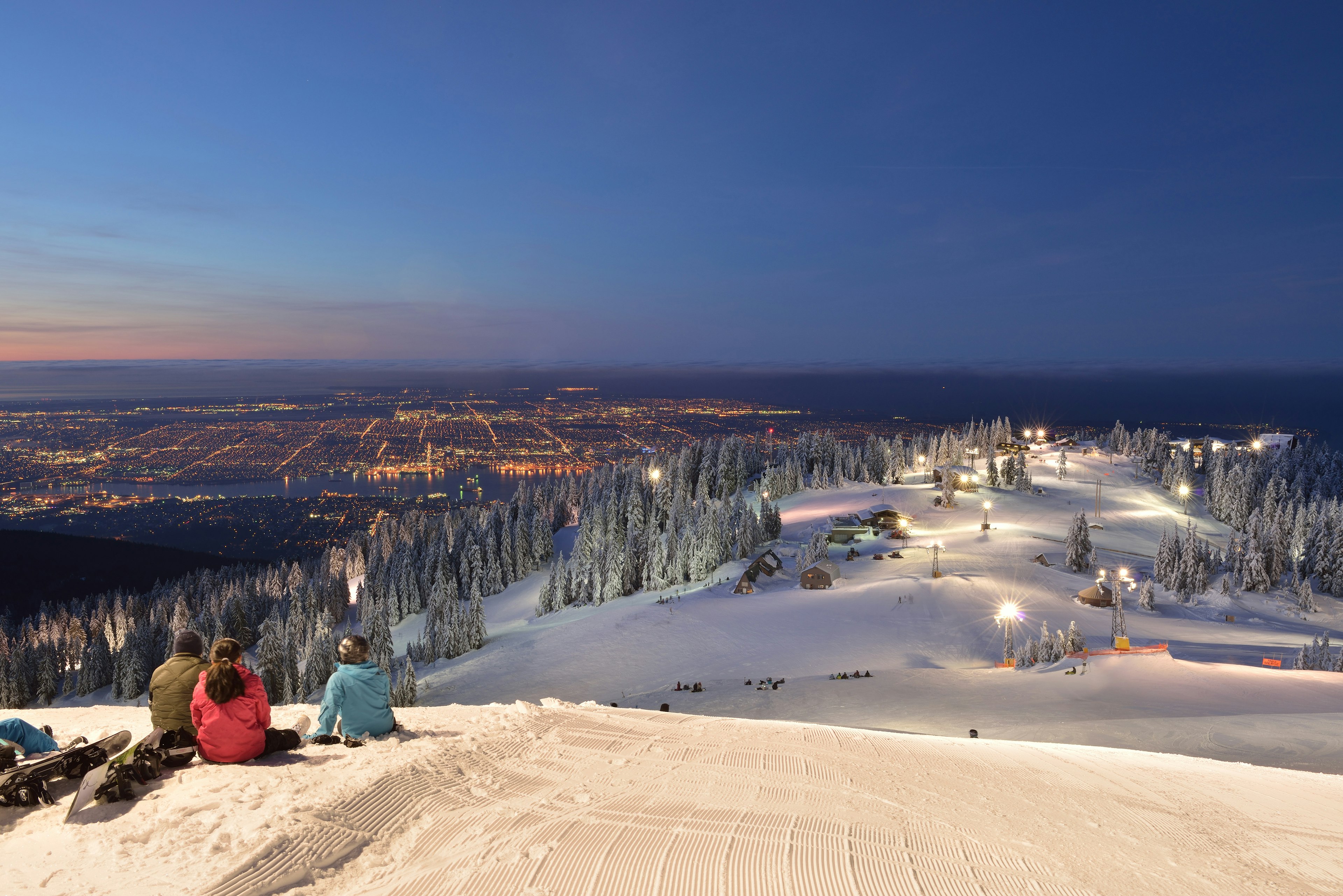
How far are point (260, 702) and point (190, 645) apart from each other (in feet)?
6.13

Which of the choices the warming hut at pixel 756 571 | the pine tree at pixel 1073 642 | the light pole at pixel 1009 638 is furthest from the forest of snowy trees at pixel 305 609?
the pine tree at pixel 1073 642

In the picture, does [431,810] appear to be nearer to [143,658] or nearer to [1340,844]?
[1340,844]

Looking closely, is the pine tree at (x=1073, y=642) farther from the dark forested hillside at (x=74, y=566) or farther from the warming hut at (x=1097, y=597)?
the dark forested hillside at (x=74, y=566)

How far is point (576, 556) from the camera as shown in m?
70.5

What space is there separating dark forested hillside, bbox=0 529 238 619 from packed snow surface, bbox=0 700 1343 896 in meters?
132

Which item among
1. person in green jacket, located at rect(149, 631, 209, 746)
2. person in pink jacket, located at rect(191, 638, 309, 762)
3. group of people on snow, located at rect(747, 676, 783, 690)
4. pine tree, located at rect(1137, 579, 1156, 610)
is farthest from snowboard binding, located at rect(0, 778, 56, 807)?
pine tree, located at rect(1137, 579, 1156, 610)

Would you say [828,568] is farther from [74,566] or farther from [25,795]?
[74,566]

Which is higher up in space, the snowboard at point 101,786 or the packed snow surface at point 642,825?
the snowboard at point 101,786

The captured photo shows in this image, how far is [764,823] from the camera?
251 inches

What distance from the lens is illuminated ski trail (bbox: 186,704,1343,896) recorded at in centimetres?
506

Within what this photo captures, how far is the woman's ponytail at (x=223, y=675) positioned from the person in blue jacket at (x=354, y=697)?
106cm

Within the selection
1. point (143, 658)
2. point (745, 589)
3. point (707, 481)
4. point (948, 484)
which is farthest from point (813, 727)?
point (707, 481)

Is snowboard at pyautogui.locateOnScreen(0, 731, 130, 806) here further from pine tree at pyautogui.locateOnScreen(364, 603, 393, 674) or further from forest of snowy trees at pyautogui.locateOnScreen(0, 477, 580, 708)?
pine tree at pyautogui.locateOnScreen(364, 603, 393, 674)

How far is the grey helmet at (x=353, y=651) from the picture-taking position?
24.9ft
